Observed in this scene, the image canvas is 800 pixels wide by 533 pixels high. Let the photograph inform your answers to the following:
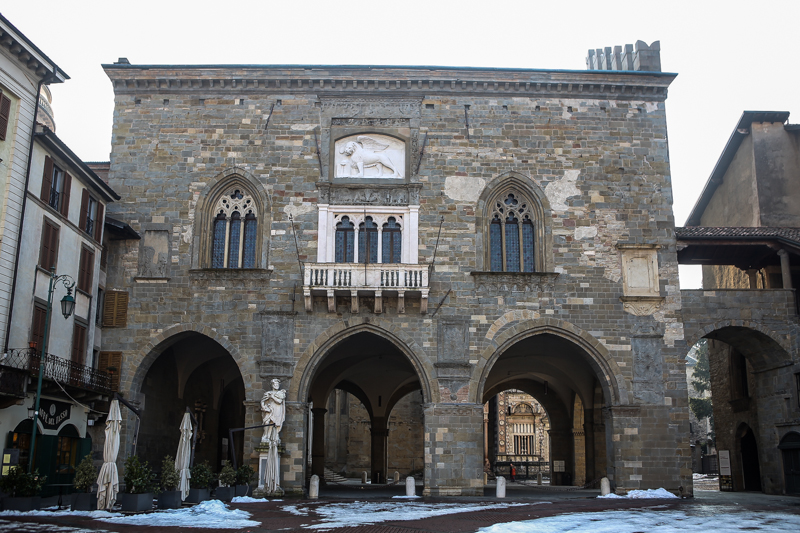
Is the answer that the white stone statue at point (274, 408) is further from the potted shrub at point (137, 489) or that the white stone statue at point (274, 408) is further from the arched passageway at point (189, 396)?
the potted shrub at point (137, 489)

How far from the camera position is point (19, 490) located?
17422 mm

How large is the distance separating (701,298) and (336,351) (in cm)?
1332

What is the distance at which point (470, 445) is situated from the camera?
2458 cm

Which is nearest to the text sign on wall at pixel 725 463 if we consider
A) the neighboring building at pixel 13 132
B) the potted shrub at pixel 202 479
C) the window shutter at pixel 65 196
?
the potted shrub at pixel 202 479

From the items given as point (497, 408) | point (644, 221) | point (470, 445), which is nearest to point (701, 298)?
point (644, 221)

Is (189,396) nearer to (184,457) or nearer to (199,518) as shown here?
(184,457)

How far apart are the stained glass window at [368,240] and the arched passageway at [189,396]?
631cm

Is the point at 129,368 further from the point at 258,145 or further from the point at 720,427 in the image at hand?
the point at 720,427

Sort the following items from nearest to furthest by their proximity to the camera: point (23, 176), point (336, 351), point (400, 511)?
1. point (400, 511)
2. point (23, 176)
3. point (336, 351)

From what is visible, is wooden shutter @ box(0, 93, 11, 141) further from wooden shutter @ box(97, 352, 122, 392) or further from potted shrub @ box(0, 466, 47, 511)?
potted shrub @ box(0, 466, 47, 511)

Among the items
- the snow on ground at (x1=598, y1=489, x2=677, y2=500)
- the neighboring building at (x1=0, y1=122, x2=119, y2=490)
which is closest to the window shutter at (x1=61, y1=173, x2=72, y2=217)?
the neighboring building at (x1=0, y1=122, x2=119, y2=490)

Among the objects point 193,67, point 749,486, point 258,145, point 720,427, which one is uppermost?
point 193,67

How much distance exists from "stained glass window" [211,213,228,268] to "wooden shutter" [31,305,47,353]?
6.21m

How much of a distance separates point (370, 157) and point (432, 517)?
13.5 metres
